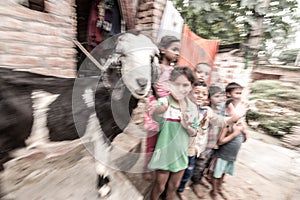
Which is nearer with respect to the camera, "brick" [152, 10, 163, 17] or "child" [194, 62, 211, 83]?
"child" [194, 62, 211, 83]

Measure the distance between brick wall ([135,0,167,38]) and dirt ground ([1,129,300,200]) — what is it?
1995mm

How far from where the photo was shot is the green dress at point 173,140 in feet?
4.74

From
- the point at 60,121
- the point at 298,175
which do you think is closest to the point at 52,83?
the point at 60,121

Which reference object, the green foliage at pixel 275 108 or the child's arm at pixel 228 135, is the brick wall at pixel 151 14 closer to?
the child's arm at pixel 228 135

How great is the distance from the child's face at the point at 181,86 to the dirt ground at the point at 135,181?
1.09m

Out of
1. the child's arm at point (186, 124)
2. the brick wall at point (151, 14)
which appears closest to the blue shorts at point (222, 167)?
the child's arm at point (186, 124)

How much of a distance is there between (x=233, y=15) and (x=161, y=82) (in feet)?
13.7

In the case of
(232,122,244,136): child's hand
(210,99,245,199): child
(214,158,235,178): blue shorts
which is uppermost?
(232,122,244,136): child's hand

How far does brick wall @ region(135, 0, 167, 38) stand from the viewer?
2.45 m

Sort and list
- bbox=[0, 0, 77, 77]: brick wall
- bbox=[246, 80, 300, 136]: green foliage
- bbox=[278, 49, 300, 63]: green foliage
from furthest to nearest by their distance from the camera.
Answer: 1. bbox=[278, 49, 300, 63]: green foliage
2. bbox=[246, 80, 300, 136]: green foliage
3. bbox=[0, 0, 77, 77]: brick wall

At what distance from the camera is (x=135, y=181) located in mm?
2018

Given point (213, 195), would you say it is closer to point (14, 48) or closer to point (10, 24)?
point (14, 48)

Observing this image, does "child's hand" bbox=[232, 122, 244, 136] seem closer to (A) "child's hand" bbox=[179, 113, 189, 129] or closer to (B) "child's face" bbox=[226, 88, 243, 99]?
(B) "child's face" bbox=[226, 88, 243, 99]

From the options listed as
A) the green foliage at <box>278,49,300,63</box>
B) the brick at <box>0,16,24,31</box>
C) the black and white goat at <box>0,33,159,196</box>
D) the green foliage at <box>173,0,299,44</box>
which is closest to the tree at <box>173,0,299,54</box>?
the green foliage at <box>173,0,299,44</box>
